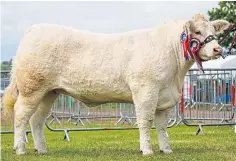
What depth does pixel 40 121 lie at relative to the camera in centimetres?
1077

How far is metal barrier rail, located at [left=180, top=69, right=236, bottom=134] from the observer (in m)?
16.6

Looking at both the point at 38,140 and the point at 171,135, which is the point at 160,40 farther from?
the point at 171,135

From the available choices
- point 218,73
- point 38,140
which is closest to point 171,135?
point 218,73

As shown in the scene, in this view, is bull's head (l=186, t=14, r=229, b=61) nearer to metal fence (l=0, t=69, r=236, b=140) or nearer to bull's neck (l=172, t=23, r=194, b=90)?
bull's neck (l=172, t=23, r=194, b=90)

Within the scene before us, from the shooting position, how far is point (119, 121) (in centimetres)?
1794

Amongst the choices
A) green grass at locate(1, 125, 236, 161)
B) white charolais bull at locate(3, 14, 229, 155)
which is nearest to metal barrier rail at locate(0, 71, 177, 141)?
green grass at locate(1, 125, 236, 161)

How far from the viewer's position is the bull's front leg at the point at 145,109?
9695mm

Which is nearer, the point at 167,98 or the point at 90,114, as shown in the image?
the point at 167,98

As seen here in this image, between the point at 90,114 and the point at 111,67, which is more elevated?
the point at 111,67

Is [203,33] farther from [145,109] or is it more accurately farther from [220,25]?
[145,109]

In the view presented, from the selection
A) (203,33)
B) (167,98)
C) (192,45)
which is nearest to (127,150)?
(167,98)

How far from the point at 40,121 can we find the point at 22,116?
1.57 feet

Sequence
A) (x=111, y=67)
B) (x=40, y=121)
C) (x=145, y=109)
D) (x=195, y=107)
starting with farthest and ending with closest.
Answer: (x=195, y=107) → (x=40, y=121) → (x=111, y=67) → (x=145, y=109)

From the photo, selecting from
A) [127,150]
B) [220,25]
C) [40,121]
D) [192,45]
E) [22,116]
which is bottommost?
[127,150]
